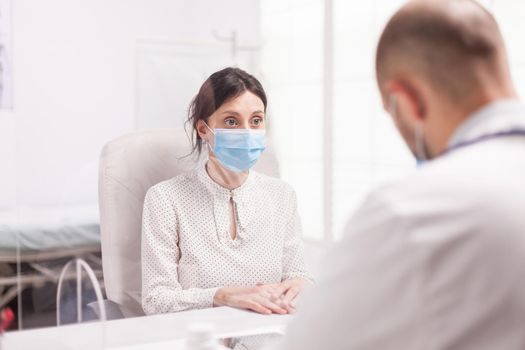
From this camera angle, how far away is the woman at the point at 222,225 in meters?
1.71

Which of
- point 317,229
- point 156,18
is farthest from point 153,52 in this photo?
point 317,229

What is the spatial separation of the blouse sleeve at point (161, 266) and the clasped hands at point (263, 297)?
0.04 metres

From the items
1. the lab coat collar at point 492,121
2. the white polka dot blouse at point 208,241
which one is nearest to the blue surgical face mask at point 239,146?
the white polka dot blouse at point 208,241

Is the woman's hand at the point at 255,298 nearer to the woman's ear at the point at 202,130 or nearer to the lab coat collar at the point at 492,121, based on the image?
the woman's ear at the point at 202,130

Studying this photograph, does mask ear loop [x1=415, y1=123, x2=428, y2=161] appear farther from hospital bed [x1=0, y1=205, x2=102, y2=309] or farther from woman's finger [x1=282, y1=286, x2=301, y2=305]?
hospital bed [x1=0, y1=205, x2=102, y2=309]

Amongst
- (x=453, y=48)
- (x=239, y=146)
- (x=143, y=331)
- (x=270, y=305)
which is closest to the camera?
(x=453, y=48)

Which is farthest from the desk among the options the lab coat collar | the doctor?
the lab coat collar

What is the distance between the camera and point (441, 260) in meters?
0.76

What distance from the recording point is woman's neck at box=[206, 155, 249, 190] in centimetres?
180

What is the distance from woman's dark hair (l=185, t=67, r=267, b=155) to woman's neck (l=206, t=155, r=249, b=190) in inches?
2.8

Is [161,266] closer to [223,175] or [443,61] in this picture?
[223,175]

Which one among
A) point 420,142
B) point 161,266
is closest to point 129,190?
point 161,266

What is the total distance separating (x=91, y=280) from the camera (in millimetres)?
1632

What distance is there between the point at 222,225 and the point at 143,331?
1.30 ft
